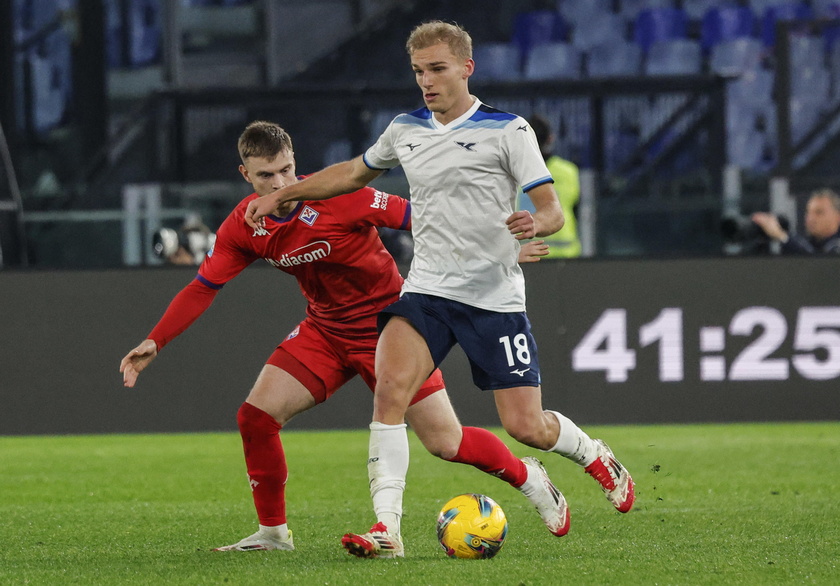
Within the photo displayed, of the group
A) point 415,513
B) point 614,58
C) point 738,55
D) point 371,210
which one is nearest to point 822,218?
point 415,513

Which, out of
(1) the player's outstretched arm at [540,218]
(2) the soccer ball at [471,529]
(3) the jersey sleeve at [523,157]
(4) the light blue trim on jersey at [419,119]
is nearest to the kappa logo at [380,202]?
(4) the light blue trim on jersey at [419,119]

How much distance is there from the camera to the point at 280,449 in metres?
5.66

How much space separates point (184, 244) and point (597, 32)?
8.63 metres

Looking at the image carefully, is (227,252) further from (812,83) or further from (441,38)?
(812,83)

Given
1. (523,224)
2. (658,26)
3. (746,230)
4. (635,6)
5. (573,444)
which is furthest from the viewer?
(635,6)

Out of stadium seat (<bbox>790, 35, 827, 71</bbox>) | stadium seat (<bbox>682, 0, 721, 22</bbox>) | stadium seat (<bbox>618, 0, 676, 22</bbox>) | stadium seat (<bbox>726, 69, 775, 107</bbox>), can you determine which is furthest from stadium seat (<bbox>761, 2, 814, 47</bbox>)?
stadium seat (<bbox>790, 35, 827, 71</bbox>)

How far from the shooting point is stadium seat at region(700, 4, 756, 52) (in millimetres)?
18219

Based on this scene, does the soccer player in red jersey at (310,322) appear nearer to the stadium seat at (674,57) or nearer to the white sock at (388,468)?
the white sock at (388,468)

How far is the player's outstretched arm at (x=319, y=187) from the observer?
5.36 metres

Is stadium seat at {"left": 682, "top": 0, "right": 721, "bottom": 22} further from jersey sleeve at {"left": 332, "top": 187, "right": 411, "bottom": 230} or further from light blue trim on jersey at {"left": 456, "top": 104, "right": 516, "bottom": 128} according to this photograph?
light blue trim on jersey at {"left": 456, "top": 104, "right": 516, "bottom": 128}

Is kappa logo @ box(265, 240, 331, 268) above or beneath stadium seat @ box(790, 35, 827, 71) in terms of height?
beneath

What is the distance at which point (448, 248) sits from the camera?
17.3 ft

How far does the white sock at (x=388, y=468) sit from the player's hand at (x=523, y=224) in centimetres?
87

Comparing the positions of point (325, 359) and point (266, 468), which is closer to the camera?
point (266, 468)
